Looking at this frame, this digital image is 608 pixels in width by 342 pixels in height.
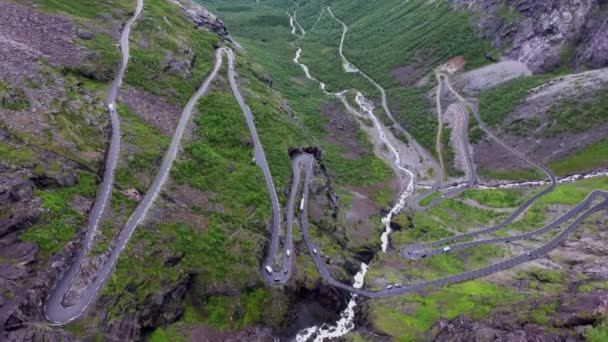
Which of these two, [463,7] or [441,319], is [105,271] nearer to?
[441,319]

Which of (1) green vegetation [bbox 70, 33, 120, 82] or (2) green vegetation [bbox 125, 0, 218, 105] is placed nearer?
(1) green vegetation [bbox 70, 33, 120, 82]

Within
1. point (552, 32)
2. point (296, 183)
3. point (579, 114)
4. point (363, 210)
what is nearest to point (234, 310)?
point (296, 183)

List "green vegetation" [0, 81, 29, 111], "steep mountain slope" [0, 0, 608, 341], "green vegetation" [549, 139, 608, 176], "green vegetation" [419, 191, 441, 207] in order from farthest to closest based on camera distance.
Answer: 1. "green vegetation" [419, 191, 441, 207]
2. "green vegetation" [549, 139, 608, 176]
3. "green vegetation" [0, 81, 29, 111]
4. "steep mountain slope" [0, 0, 608, 341]

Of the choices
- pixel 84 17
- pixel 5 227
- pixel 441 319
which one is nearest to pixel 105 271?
pixel 5 227

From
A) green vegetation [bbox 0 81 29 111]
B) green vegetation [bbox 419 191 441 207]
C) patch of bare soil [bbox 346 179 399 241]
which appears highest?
green vegetation [bbox 419 191 441 207]

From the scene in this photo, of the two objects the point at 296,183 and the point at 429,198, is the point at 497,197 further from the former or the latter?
the point at 296,183

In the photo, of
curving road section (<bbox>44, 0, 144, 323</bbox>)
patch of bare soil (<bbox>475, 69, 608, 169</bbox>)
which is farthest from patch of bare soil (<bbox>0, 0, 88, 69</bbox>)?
patch of bare soil (<bbox>475, 69, 608, 169</bbox>)

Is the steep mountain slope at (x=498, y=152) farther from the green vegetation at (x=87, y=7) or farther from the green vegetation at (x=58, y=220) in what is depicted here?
the green vegetation at (x=87, y=7)

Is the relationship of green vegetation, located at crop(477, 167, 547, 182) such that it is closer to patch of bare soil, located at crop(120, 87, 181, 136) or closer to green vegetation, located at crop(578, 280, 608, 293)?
green vegetation, located at crop(578, 280, 608, 293)
